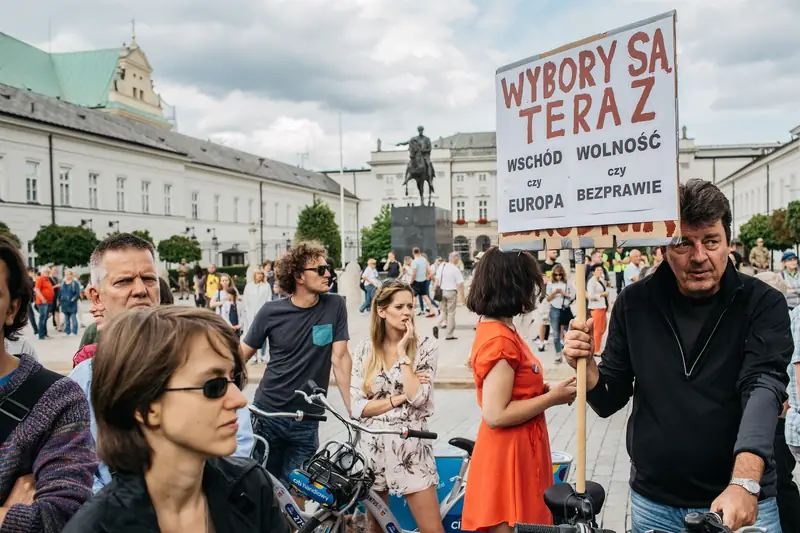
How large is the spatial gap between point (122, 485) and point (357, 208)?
97.7m

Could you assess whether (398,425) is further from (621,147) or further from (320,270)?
(621,147)

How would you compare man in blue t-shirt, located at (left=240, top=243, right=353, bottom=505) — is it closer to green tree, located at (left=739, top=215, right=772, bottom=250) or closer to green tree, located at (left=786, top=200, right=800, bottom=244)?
green tree, located at (left=786, top=200, right=800, bottom=244)

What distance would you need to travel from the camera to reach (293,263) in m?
4.79

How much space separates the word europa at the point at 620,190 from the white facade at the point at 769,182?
60.5 metres

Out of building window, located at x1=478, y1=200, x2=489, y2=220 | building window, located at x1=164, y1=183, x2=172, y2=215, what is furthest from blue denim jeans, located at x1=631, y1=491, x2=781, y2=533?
building window, located at x1=478, y1=200, x2=489, y2=220

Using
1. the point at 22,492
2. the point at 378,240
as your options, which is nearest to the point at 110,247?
the point at 22,492

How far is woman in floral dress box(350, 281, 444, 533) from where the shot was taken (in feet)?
12.0

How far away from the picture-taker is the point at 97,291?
9.32 feet

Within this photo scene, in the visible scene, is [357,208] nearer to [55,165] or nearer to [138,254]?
[55,165]

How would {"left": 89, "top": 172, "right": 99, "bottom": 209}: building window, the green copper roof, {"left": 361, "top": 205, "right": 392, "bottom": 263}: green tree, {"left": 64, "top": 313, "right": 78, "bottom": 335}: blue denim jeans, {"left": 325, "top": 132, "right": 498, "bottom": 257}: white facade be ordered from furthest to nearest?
1. {"left": 325, "top": 132, "right": 498, "bottom": 257}: white facade
2. {"left": 361, "top": 205, "right": 392, "bottom": 263}: green tree
3. the green copper roof
4. {"left": 89, "top": 172, "right": 99, "bottom": 209}: building window
5. {"left": 64, "top": 313, "right": 78, "bottom": 335}: blue denim jeans

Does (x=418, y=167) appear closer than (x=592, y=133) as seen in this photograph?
No

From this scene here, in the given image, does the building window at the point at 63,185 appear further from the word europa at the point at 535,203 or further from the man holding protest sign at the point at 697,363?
the man holding protest sign at the point at 697,363

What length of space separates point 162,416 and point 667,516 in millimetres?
1787

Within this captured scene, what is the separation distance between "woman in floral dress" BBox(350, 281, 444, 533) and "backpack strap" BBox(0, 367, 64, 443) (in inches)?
78.7
